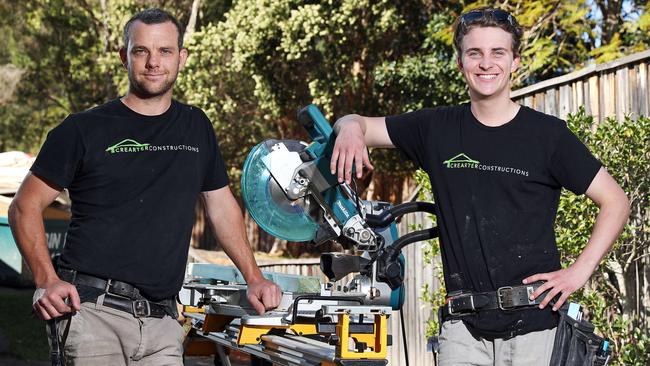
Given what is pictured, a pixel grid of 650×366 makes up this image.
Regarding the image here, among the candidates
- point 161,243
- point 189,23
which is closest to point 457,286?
point 161,243

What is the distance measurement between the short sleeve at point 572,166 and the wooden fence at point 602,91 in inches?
152

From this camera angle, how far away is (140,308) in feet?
13.9

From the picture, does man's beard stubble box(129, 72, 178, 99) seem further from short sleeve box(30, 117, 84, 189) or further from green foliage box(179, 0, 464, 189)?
green foliage box(179, 0, 464, 189)

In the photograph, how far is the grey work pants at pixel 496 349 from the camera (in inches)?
151

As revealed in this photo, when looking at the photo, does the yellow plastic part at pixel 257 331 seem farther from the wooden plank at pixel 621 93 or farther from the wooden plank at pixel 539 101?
the wooden plank at pixel 539 101

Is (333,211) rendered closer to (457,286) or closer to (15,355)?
(457,286)

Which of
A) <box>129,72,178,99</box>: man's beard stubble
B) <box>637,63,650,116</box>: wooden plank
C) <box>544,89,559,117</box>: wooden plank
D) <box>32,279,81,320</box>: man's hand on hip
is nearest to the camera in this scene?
<box>32,279,81,320</box>: man's hand on hip

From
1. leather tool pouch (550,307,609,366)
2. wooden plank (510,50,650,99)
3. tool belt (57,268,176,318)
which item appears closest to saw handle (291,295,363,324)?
tool belt (57,268,176,318)

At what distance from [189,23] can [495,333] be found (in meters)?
25.9

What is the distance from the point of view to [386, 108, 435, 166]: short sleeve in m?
4.12

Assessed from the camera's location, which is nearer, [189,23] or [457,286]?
[457,286]

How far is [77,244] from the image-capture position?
4.23 m

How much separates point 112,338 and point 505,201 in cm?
164

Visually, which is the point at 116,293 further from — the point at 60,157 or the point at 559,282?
the point at 559,282
